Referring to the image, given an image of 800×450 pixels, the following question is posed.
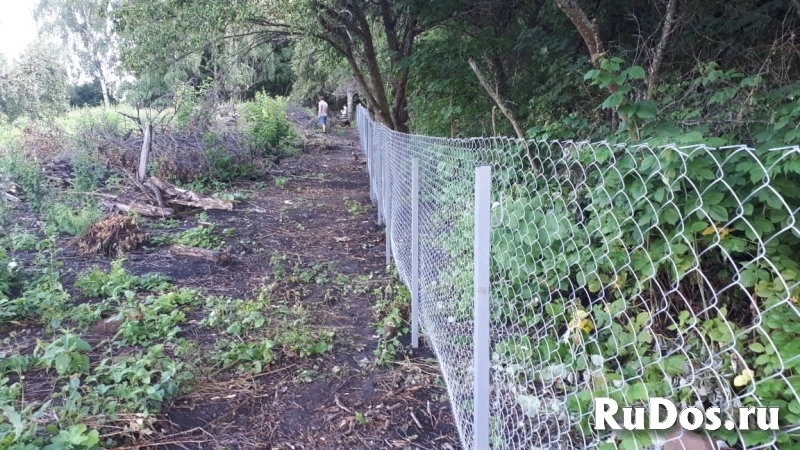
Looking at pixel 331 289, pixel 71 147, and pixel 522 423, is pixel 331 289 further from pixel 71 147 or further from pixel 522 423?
pixel 71 147

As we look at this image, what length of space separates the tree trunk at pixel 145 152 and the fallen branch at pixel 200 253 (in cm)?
304

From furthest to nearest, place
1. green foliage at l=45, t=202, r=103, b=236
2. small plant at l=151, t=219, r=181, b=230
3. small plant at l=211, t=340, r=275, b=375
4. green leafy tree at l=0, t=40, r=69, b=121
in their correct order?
green leafy tree at l=0, t=40, r=69, b=121
small plant at l=151, t=219, r=181, b=230
green foliage at l=45, t=202, r=103, b=236
small plant at l=211, t=340, r=275, b=375

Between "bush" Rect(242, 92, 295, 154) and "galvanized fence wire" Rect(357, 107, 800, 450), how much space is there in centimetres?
978

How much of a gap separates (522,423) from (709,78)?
10.5ft

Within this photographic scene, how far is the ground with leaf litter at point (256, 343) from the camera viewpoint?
8.78 feet

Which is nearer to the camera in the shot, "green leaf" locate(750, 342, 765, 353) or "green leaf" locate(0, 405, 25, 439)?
"green leaf" locate(750, 342, 765, 353)

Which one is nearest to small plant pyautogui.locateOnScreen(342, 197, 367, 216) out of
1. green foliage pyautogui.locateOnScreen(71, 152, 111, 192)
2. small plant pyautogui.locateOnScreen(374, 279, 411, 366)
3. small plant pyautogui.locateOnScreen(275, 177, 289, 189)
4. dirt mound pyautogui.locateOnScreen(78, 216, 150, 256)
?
small plant pyautogui.locateOnScreen(275, 177, 289, 189)

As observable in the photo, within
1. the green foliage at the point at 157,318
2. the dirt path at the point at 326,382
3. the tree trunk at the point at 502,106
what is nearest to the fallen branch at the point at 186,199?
the dirt path at the point at 326,382

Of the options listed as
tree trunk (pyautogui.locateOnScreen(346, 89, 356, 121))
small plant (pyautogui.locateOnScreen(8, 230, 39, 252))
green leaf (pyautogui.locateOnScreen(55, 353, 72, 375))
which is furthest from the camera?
tree trunk (pyautogui.locateOnScreen(346, 89, 356, 121))

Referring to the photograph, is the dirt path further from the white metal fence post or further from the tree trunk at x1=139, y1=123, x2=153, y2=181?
the tree trunk at x1=139, y1=123, x2=153, y2=181

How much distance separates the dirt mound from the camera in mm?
5664

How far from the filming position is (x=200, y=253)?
562 centimetres

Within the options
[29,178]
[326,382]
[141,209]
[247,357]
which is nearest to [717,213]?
[326,382]

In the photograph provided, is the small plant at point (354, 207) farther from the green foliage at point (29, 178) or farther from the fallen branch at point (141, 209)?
the green foliage at point (29, 178)
